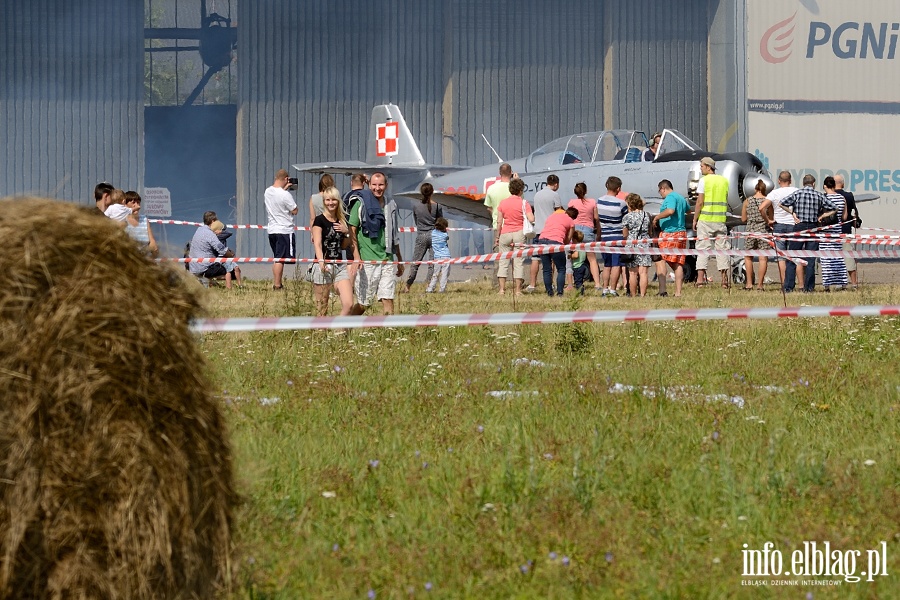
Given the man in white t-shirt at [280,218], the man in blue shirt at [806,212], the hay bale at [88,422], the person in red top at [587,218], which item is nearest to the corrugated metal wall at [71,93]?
the man in white t-shirt at [280,218]

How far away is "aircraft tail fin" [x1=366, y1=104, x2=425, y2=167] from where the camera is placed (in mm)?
28562

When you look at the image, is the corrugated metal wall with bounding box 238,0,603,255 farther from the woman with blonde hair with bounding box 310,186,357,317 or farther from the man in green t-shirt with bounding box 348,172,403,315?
the woman with blonde hair with bounding box 310,186,357,317

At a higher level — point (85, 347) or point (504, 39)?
point (504, 39)

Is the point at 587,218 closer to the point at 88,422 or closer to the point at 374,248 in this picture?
the point at 374,248

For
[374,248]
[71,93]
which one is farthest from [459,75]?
[374,248]

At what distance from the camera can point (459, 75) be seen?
34.2 metres

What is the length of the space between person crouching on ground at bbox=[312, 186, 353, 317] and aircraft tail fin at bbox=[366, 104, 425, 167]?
16.9 meters

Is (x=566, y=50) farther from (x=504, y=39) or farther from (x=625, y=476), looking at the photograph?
(x=625, y=476)

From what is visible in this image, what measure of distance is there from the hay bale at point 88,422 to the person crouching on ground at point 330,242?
7.26 metres

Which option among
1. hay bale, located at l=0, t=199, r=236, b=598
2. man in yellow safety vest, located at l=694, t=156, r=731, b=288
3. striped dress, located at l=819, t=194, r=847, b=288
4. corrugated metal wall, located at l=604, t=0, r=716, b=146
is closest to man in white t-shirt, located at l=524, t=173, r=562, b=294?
man in yellow safety vest, located at l=694, t=156, r=731, b=288

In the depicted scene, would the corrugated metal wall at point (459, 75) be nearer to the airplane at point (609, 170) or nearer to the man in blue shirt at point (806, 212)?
the airplane at point (609, 170)

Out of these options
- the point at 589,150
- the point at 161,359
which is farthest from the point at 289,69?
the point at 161,359

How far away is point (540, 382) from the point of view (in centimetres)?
748

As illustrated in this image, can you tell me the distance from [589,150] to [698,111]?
14.9m
